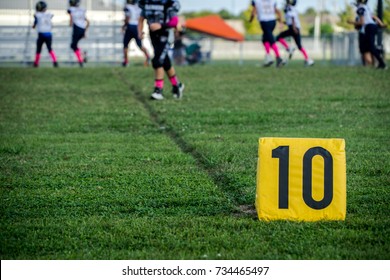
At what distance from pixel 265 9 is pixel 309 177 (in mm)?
16362

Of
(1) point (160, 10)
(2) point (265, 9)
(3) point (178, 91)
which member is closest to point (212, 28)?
(2) point (265, 9)

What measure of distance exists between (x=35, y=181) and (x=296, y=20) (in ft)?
52.4

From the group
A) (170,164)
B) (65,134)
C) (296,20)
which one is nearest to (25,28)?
(296,20)

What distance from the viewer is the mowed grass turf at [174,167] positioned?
18.5ft

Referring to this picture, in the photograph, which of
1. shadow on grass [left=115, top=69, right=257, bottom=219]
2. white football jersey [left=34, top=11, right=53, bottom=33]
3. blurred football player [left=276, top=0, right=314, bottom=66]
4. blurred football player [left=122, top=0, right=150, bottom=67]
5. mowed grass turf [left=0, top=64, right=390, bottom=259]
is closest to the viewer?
mowed grass turf [left=0, top=64, right=390, bottom=259]

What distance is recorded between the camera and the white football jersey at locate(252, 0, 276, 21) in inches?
864

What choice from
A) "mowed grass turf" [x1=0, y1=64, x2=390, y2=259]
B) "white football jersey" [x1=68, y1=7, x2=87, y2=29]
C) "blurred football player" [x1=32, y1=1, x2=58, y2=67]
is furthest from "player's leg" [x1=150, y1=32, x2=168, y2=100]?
"white football jersey" [x1=68, y1=7, x2=87, y2=29]

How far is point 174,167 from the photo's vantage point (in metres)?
8.45

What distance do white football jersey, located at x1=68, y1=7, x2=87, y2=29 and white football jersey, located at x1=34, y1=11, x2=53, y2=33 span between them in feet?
3.01

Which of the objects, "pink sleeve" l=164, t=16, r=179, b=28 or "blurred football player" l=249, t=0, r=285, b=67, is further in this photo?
"blurred football player" l=249, t=0, r=285, b=67

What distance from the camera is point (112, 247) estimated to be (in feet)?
18.2

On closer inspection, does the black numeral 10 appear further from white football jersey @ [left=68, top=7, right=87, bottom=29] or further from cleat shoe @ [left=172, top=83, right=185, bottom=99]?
white football jersey @ [left=68, top=7, right=87, bottom=29]

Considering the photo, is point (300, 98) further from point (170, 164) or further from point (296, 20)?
point (296, 20)

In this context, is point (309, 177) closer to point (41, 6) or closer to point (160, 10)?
point (160, 10)
